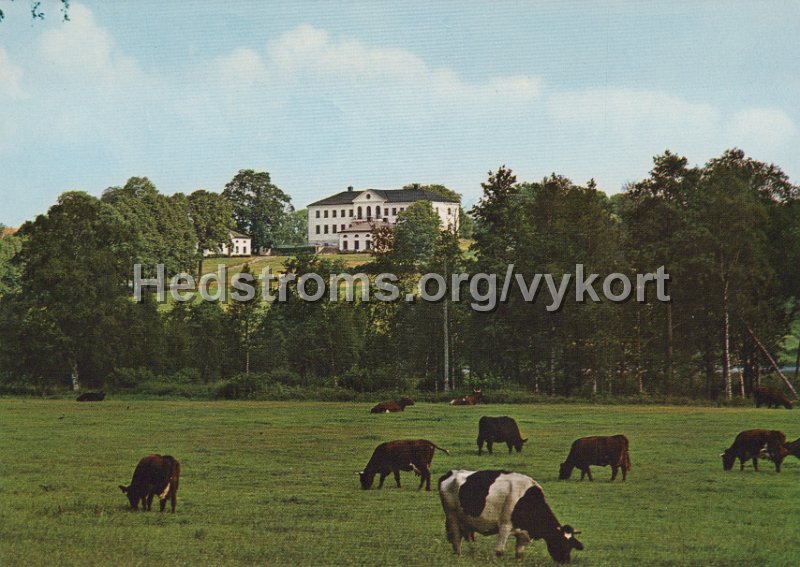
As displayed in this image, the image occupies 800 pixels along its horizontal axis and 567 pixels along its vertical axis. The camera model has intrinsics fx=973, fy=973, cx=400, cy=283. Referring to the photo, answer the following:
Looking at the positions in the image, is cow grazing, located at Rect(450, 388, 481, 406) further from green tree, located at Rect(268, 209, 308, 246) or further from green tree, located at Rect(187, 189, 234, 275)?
green tree, located at Rect(268, 209, 308, 246)

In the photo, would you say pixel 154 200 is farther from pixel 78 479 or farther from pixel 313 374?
pixel 78 479

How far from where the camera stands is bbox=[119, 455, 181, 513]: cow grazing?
1642cm

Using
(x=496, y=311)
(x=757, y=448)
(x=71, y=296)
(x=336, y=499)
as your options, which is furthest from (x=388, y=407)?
(x=71, y=296)

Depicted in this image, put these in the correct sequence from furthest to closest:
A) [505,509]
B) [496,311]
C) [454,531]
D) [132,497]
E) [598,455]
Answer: [496,311] < [598,455] < [132,497] < [454,531] < [505,509]

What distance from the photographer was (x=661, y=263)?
46844mm

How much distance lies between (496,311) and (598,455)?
28.9 metres

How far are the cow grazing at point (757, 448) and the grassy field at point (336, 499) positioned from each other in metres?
0.34

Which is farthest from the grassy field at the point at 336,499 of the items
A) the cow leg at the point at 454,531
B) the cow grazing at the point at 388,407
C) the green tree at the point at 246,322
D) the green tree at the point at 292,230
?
the green tree at the point at 292,230

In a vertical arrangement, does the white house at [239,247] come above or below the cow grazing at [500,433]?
above

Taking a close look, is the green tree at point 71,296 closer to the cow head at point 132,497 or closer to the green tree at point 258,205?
the green tree at point 258,205

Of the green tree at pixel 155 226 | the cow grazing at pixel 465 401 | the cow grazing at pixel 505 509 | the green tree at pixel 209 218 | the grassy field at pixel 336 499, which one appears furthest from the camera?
the green tree at pixel 155 226

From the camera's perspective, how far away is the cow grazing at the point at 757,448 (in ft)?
69.6

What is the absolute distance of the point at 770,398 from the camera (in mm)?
40312

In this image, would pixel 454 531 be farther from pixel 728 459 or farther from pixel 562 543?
pixel 728 459
